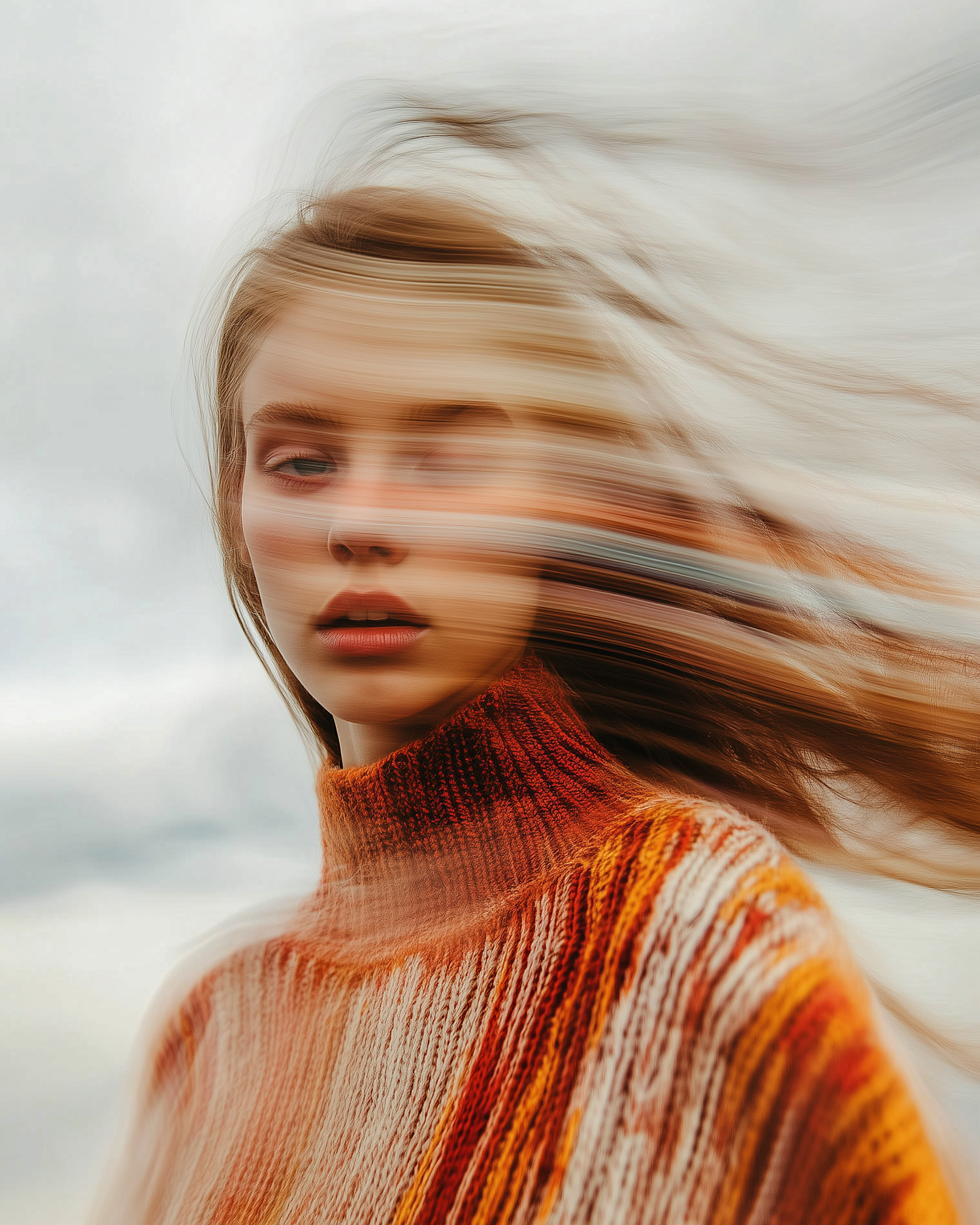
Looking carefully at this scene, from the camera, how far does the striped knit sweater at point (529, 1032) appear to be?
310 millimetres

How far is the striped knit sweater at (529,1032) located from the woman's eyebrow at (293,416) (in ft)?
0.49

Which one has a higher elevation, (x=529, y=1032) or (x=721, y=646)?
(x=721, y=646)

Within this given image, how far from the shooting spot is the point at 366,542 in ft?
1.45

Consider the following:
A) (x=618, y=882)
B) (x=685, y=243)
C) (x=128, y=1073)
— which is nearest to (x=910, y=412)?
(x=685, y=243)

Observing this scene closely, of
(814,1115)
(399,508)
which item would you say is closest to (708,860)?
(814,1115)

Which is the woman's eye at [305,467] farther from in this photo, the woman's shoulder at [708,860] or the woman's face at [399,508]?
the woman's shoulder at [708,860]

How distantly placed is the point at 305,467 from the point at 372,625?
0.08 m

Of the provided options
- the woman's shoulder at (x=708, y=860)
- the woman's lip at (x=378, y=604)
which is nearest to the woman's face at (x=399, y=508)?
the woman's lip at (x=378, y=604)

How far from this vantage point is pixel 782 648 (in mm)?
478

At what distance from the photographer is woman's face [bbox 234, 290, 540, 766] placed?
44cm

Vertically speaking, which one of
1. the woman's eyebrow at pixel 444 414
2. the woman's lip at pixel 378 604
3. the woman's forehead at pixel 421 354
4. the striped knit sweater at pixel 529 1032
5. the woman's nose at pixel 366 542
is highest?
the woman's forehead at pixel 421 354

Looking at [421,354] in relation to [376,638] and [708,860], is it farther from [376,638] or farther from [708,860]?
[708,860]

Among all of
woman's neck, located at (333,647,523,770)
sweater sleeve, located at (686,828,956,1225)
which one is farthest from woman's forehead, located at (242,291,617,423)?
sweater sleeve, located at (686,828,956,1225)

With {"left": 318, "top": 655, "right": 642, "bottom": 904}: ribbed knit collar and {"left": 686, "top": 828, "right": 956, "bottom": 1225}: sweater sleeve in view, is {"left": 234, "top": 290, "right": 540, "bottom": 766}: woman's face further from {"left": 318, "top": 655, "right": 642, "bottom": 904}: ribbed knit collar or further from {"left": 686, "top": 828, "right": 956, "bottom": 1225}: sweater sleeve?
{"left": 686, "top": 828, "right": 956, "bottom": 1225}: sweater sleeve
